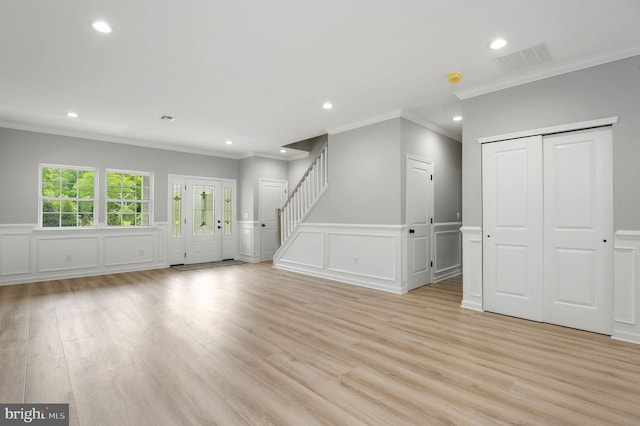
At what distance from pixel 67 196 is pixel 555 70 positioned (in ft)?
26.5

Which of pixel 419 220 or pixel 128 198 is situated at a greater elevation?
pixel 128 198

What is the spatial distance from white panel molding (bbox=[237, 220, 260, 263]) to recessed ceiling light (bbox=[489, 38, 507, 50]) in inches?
249

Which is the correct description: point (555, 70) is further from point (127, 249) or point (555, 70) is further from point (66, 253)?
point (66, 253)

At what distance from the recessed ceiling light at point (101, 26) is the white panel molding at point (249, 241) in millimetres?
5589

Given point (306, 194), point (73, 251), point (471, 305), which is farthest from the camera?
point (306, 194)

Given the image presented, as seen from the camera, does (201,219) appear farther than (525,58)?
Yes

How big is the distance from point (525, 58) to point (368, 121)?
237cm

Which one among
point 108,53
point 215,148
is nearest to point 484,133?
point 108,53

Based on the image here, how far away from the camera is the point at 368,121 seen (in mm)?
5148

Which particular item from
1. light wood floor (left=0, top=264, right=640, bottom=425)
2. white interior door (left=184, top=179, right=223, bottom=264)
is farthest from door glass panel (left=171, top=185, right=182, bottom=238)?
light wood floor (left=0, top=264, right=640, bottom=425)

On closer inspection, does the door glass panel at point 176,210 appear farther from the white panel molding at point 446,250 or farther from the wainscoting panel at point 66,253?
the white panel molding at point 446,250

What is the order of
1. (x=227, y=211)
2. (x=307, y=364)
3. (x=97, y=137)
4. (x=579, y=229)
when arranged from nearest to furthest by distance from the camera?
(x=307, y=364), (x=579, y=229), (x=97, y=137), (x=227, y=211)

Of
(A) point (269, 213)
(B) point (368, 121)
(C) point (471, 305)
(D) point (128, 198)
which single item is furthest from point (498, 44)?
(D) point (128, 198)

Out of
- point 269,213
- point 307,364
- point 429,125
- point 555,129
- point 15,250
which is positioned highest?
point 429,125
